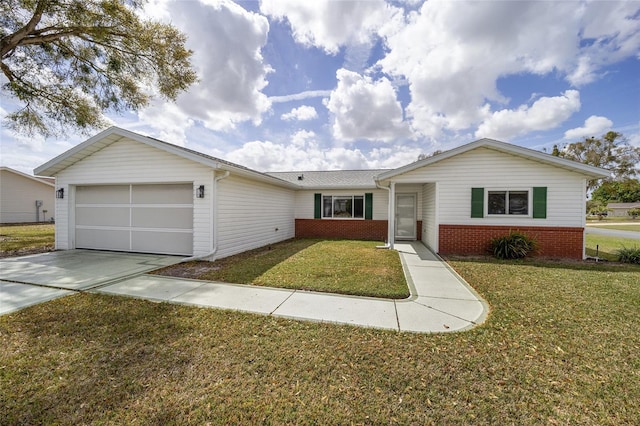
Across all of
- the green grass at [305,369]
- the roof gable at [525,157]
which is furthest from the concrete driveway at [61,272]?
the roof gable at [525,157]

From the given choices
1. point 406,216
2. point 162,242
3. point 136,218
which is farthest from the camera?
point 406,216

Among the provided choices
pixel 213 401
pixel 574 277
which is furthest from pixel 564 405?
pixel 574 277

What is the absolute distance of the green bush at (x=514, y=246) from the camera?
7.79 metres

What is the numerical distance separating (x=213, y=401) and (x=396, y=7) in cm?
1055

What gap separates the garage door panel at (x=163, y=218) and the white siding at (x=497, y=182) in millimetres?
7537

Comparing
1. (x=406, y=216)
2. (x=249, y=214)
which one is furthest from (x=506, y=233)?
(x=249, y=214)

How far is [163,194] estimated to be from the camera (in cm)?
802

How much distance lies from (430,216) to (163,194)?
31.3ft

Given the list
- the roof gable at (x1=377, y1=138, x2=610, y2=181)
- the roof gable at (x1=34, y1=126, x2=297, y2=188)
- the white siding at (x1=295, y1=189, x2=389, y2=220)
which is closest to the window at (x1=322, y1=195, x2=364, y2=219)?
the white siding at (x1=295, y1=189, x2=389, y2=220)

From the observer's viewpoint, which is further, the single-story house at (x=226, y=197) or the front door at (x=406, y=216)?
the front door at (x=406, y=216)

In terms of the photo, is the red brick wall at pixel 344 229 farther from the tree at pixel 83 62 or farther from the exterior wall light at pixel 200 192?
the tree at pixel 83 62

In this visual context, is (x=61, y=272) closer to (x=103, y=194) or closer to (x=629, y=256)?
(x=103, y=194)

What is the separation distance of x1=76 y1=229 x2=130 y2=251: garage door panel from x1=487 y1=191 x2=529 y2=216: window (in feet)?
40.5

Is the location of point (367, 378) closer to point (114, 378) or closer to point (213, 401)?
point (213, 401)
